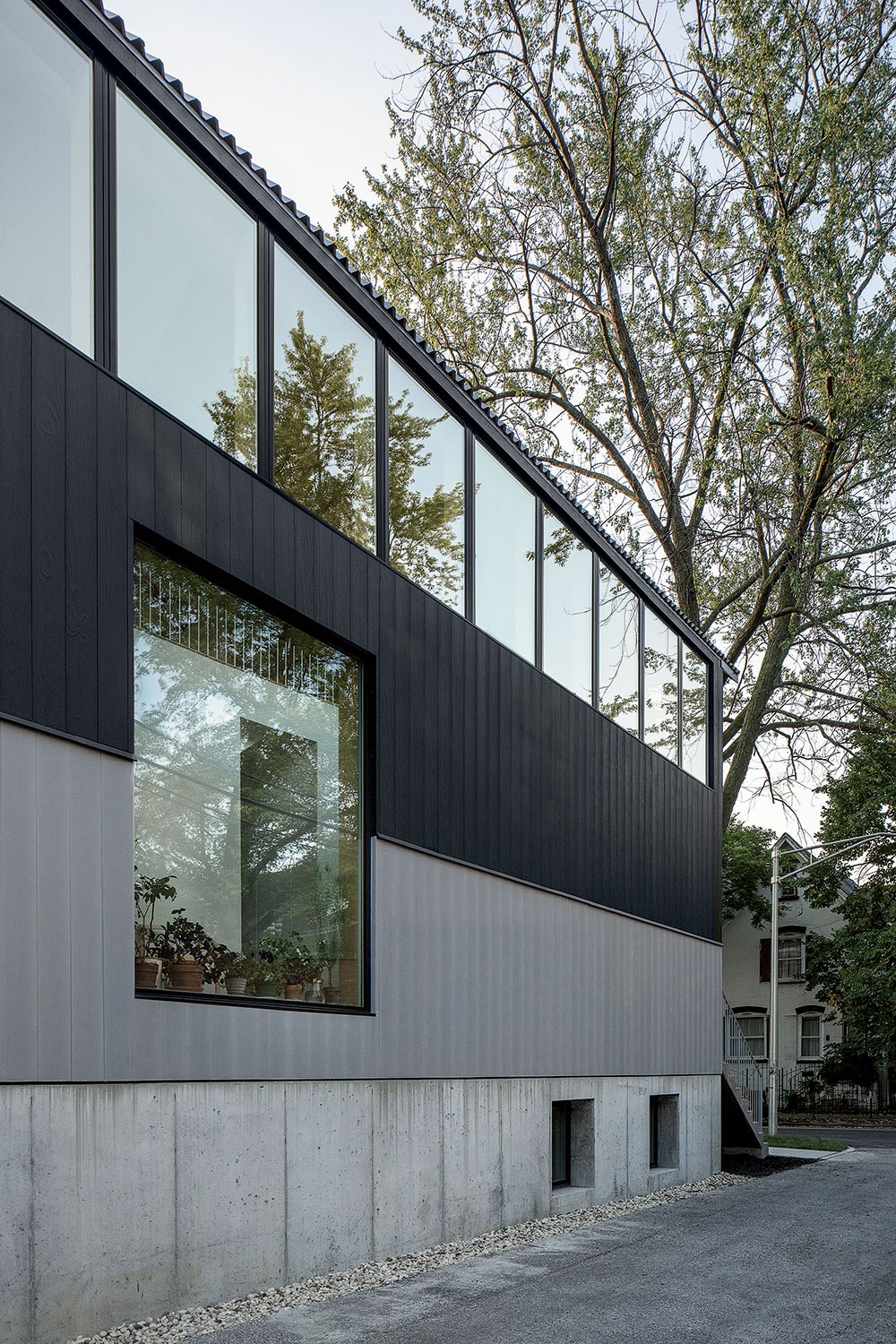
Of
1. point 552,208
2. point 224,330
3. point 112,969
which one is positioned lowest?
point 112,969

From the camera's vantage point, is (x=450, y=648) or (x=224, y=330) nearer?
(x=224, y=330)

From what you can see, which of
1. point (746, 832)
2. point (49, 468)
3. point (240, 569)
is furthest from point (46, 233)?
point (746, 832)

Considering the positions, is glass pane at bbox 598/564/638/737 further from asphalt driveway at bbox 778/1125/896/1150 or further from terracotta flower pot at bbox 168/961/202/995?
asphalt driveway at bbox 778/1125/896/1150

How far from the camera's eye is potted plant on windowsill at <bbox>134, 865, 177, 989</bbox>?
7.44 metres

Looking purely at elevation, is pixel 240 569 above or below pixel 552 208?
below

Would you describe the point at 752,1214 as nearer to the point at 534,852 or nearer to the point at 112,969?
the point at 534,852

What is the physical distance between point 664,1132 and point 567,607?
6.75 metres

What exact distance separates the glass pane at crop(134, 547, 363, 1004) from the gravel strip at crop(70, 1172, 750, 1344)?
1.77 meters

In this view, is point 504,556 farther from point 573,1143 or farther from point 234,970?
point 573,1143

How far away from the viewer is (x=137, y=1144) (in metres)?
7.11

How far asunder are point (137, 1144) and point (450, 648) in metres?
5.37

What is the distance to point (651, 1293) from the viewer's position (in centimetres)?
883

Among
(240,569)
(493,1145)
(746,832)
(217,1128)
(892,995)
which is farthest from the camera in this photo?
(746,832)

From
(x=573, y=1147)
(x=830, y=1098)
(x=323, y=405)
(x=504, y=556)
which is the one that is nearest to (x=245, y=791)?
(x=323, y=405)
